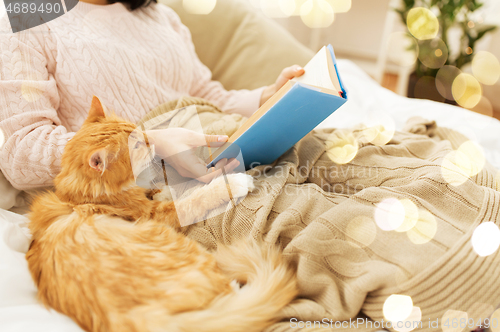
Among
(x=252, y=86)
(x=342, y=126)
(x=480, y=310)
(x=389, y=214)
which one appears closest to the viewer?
(x=480, y=310)

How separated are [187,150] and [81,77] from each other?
39 centimetres

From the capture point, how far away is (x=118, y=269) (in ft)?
1.84

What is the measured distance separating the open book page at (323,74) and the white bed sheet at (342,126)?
0.47m

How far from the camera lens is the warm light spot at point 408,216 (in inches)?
24.1

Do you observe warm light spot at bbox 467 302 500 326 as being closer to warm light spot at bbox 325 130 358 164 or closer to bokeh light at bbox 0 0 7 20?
warm light spot at bbox 325 130 358 164

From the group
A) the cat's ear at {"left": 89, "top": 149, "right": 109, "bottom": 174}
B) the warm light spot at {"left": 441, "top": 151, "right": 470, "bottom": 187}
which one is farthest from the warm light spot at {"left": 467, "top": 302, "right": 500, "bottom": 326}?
the cat's ear at {"left": 89, "top": 149, "right": 109, "bottom": 174}

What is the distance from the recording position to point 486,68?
2.75 m

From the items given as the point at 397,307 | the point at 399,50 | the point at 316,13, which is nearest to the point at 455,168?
the point at 397,307

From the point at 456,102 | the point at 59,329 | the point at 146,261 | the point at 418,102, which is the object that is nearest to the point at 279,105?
the point at 146,261

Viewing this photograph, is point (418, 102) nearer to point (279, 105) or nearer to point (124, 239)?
point (279, 105)

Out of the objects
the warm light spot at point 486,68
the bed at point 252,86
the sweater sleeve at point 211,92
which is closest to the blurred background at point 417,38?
the warm light spot at point 486,68

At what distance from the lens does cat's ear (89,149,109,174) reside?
0.67 meters

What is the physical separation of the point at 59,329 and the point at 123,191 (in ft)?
1.11

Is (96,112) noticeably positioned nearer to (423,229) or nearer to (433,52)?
(423,229)
